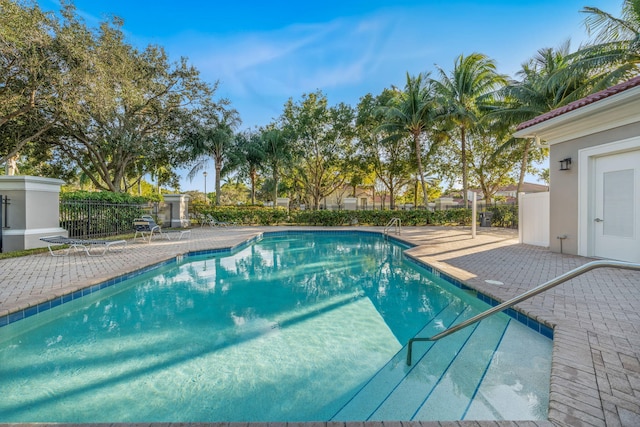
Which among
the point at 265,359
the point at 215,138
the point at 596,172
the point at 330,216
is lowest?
the point at 265,359

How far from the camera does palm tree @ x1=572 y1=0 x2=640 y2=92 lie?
854 cm

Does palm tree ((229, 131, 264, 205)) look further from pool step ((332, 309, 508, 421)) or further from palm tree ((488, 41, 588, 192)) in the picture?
pool step ((332, 309, 508, 421))

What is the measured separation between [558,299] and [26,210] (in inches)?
490

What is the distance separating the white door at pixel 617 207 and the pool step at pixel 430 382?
5225mm

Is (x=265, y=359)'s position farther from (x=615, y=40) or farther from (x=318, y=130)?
(x=318, y=130)

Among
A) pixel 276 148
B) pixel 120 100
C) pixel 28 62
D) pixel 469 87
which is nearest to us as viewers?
pixel 28 62

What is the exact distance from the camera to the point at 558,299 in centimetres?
431

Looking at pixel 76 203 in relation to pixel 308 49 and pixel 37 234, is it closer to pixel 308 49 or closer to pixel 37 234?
pixel 37 234

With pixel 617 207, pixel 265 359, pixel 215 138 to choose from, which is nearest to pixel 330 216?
pixel 215 138

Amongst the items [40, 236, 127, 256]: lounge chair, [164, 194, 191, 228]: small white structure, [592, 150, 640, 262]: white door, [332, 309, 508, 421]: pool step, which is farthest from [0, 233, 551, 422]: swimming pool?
[164, 194, 191, 228]: small white structure

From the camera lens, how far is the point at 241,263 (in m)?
8.88

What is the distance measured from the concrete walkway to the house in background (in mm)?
712

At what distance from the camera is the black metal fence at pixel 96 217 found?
10539 mm

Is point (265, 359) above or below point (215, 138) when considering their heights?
below
